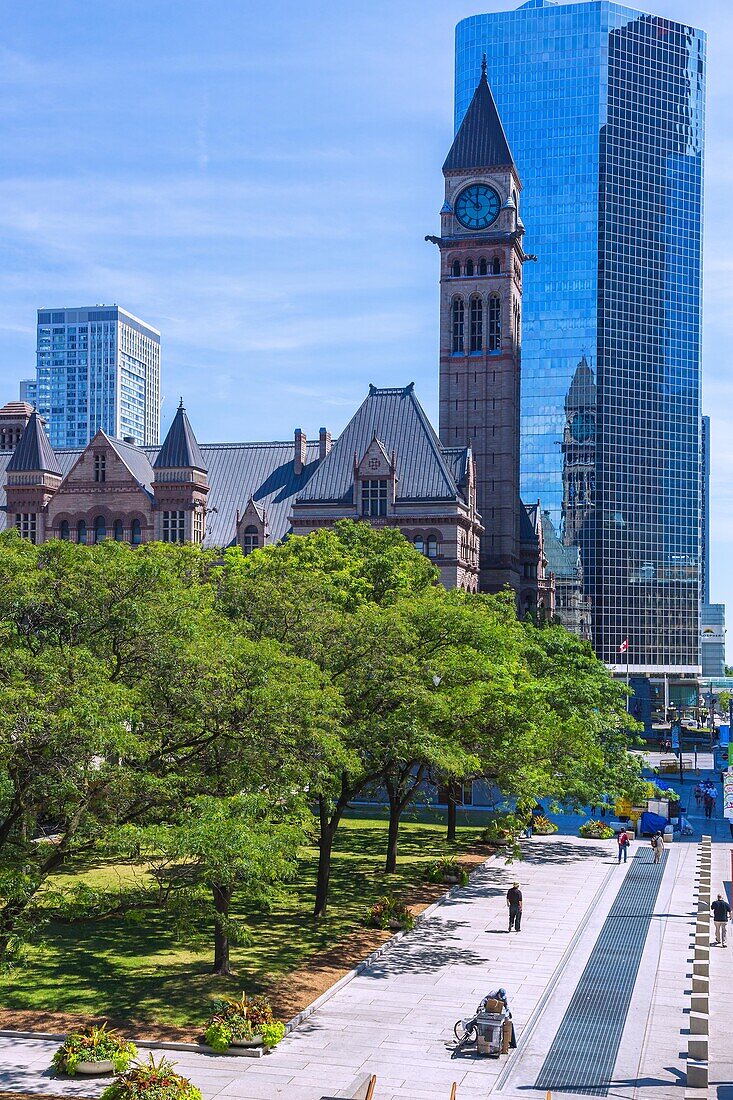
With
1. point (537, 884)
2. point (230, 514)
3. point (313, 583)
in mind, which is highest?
point (230, 514)

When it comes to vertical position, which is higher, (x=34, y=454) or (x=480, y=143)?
(x=480, y=143)

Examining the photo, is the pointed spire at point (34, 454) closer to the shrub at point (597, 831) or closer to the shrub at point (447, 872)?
the shrub at point (597, 831)

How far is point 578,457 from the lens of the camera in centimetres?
17150

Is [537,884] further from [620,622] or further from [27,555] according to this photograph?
[620,622]

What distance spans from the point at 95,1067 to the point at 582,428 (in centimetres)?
15432

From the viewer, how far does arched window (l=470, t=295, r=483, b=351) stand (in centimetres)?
11369

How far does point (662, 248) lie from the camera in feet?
578

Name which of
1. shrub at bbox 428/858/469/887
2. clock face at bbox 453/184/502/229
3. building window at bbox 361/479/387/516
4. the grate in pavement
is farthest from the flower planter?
clock face at bbox 453/184/502/229

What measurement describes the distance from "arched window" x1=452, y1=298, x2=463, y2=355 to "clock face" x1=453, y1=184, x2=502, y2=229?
25.6 feet

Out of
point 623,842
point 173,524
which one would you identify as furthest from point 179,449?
point 623,842

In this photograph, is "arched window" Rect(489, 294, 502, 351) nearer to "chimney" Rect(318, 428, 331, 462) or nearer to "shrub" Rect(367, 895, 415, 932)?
"chimney" Rect(318, 428, 331, 462)

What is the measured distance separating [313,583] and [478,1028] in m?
18.1

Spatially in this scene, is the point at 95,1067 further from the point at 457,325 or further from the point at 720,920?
the point at 457,325

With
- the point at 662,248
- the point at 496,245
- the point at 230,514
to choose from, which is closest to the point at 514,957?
the point at 230,514
